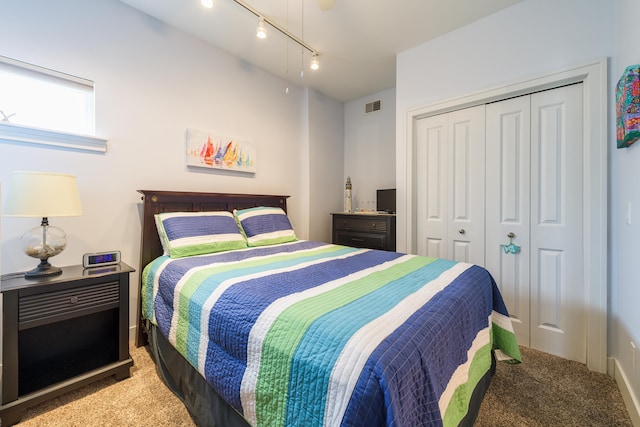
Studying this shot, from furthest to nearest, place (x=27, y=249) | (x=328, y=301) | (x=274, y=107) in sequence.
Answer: (x=274, y=107)
(x=27, y=249)
(x=328, y=301)

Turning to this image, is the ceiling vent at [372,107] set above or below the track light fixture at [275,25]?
below

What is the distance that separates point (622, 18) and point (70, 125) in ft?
12.1

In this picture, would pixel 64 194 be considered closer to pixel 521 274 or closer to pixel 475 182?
pixel 475 182

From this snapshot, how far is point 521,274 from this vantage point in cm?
213

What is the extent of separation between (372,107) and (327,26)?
1.54m

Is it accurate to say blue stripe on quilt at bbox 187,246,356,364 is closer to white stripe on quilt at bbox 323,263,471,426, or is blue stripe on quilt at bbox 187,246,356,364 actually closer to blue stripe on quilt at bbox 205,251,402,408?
blue stripe on quilt at bbox 205,251,402,408

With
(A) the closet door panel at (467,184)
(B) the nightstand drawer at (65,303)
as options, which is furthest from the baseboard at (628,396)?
(B) the nightstand drawer at (65,303)

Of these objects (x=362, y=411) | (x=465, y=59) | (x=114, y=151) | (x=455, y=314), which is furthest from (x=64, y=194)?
(x=465, y=59)

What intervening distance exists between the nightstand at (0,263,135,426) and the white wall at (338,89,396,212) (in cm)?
294

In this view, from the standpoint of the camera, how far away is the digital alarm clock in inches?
66.1

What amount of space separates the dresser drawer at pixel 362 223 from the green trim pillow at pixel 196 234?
1.42 meters

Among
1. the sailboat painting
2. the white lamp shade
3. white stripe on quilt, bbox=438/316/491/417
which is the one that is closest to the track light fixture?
the sailboat painting

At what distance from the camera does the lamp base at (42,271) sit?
1.47 m

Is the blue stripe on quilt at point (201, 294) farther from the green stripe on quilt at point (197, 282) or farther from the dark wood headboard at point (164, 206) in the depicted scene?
the dark wood headboard at point (164, 206)
